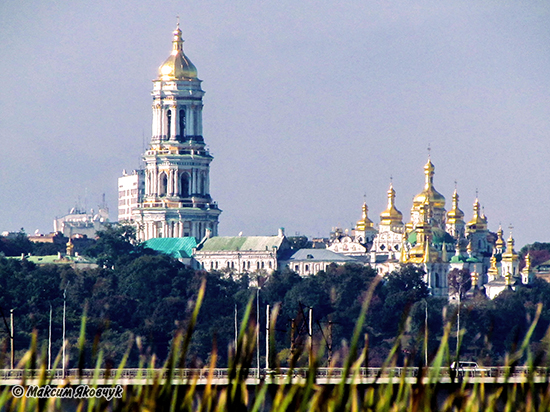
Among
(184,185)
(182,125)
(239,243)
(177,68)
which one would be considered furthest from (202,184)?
(177,68)

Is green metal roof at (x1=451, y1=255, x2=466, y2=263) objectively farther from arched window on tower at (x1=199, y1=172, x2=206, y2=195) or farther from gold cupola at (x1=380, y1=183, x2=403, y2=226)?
arched window on tower at (x1=199, y1=172, x2=206, y2=195)

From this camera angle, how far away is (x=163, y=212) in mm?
169625

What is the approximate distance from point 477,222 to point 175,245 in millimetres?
28719

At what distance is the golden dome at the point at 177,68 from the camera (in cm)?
17075

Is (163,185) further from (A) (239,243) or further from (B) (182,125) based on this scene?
(A) (239,243)

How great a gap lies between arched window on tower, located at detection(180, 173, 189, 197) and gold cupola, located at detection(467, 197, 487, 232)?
26133mm

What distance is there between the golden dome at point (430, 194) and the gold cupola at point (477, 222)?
16.9 feet

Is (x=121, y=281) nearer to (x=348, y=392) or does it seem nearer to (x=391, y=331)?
(x=391, y=331)

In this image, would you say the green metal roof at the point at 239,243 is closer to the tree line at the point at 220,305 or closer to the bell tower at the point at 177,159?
the bell tower at the point at 177,159

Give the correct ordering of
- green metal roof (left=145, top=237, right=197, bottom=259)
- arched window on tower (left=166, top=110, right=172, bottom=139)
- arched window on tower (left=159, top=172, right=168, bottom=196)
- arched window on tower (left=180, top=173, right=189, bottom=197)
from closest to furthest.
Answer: green metal roof (left=145, top=237, right=197, bottom=259) → arched window on tower (left=166, top=110, right=172, bottom=139) → arched window on tower (left=180, top=173, right=189, bottom=197) → arched window on tower (left=159, top=172, right=168, bottom=196)

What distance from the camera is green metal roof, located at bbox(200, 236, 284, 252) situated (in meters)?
170

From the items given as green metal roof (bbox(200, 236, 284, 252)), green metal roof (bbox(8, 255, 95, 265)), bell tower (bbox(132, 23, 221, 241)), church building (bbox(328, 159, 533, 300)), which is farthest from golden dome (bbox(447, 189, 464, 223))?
green metal roof (bbox(8, 255, 95, 265))

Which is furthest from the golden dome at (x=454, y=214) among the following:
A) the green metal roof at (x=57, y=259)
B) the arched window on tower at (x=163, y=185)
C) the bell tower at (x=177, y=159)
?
the green metal roof at (x=57, y=259)

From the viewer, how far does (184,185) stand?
171375 mm
